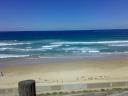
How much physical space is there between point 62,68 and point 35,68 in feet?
5.52

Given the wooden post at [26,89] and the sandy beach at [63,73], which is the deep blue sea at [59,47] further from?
the wooden post at [26,89]

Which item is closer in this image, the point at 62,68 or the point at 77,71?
the point at 77,71

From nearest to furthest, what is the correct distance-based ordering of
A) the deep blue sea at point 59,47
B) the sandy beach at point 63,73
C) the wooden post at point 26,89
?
the wooden post at point 26,89, the sandy beach at point 63,73, the deep blue sea at point 59,47

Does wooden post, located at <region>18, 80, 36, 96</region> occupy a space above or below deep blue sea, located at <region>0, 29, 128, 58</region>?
above

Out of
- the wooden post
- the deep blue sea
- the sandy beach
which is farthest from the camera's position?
the deep blue sea

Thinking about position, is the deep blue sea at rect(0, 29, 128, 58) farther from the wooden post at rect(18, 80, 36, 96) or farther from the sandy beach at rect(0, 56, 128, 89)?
the wooden post at rect(18, 80, 36, 96)

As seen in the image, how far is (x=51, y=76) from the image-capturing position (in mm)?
12758

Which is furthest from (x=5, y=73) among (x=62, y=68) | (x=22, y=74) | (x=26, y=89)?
(x=26, y=89)

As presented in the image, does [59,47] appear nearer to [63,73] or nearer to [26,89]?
[63,73]

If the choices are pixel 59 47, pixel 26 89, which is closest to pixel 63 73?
pixel 26 89

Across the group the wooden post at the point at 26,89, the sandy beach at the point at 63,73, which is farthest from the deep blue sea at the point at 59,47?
the wooden post at the point at 26,89

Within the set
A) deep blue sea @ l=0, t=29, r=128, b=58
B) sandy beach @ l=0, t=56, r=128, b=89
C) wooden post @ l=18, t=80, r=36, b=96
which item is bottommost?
sandy beach @ l=0, t=56, r=128, b=89

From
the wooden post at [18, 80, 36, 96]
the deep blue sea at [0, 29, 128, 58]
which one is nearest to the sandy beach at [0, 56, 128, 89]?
the deep blue sea at [0, 29, 128, 58]

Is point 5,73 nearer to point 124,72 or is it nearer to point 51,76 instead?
point 51,76
